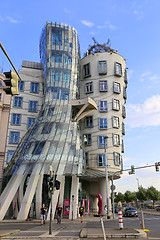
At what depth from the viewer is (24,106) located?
132 feet

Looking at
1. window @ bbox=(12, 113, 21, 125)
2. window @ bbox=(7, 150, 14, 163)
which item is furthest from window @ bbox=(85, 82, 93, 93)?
window @ bbox=(7, 150, 14, 163)

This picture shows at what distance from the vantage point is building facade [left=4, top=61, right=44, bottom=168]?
37.2 m

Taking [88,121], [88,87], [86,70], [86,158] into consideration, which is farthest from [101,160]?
[86,70]

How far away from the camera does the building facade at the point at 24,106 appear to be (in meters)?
37.2

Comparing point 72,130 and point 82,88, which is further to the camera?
point 82,88

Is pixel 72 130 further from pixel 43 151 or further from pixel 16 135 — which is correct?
pixel 16 135

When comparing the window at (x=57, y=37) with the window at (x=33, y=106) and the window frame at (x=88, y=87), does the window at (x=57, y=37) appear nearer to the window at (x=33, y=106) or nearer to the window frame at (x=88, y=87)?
the window frame at (x=88, y=87)

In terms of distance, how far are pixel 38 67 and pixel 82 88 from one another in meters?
9.93

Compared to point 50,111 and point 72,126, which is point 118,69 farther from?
point 50,111

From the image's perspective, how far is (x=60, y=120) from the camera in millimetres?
34406

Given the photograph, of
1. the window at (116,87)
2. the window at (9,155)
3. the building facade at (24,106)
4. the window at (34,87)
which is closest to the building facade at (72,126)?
the window at (116,87)

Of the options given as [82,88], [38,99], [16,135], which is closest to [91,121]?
[82,88]

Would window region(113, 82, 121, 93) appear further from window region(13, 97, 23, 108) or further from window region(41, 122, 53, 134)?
window region(13, 97, 23, 108)

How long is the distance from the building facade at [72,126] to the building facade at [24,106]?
299 centimetres
